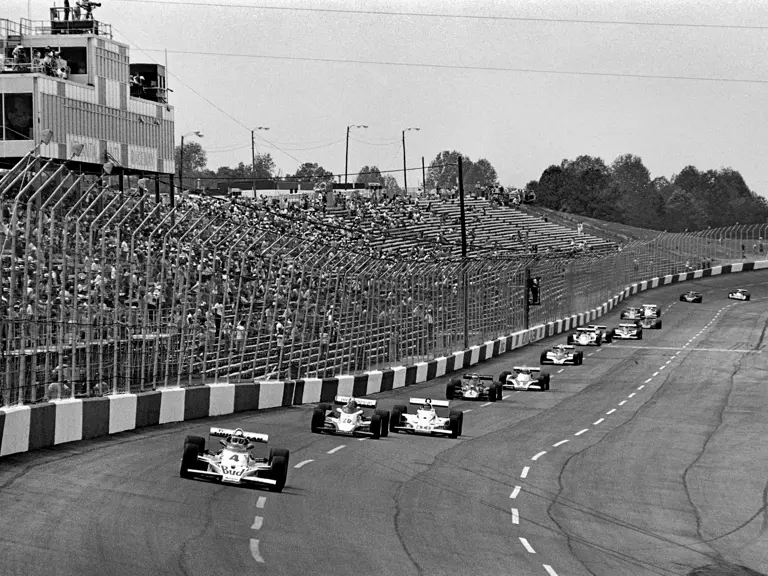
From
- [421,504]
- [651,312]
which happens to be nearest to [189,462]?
[421,504]

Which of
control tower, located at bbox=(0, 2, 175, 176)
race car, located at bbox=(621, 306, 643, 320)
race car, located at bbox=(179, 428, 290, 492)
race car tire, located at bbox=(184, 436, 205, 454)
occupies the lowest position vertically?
race car, located at bbox=(179, 428, 290, 492)

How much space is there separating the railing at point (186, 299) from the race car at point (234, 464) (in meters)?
3.01

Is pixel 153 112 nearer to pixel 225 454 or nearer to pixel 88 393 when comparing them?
pixel 88 393

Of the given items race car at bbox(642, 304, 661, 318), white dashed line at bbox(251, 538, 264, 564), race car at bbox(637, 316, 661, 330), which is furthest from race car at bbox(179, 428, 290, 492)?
race car at bbox(642, 304, 661, 318)

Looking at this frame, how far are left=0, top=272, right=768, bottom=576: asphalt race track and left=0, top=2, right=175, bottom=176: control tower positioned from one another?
23125 millimetres

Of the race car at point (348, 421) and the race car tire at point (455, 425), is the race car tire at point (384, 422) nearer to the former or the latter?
the race car at point (348, 421)

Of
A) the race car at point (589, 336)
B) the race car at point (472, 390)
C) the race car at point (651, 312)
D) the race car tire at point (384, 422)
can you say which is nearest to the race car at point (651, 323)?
the race car at point (651, 312)

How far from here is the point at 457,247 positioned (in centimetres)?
7838

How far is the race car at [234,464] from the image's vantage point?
19.3m

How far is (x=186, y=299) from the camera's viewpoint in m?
28.0

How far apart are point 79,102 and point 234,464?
39.1 m

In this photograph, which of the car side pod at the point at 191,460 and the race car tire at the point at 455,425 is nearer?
the car side pod at the point at 191,460

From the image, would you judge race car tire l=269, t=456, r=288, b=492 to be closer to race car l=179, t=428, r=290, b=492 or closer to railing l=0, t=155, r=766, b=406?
race car l=179, t=428, r=290, b=492

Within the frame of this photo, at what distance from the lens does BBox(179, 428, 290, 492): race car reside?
19328 millimetres
